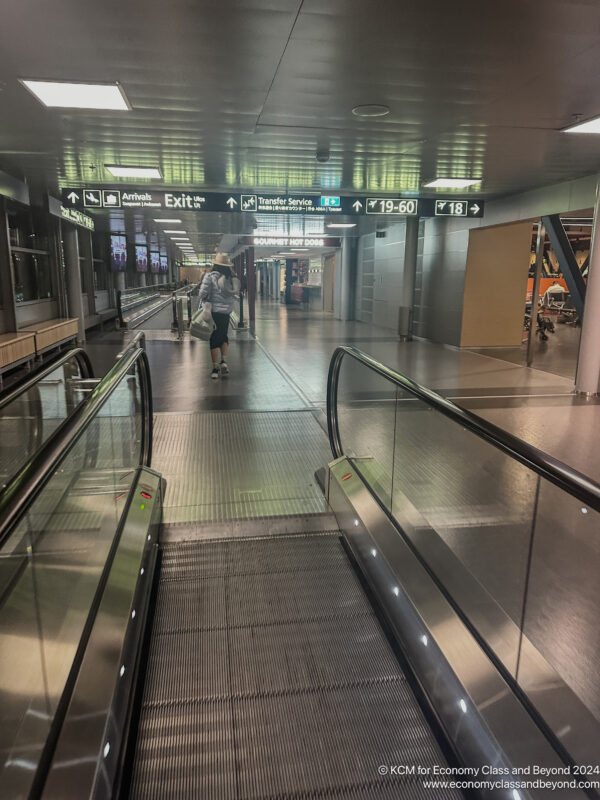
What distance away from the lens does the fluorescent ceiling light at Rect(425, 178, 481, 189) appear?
872 cm

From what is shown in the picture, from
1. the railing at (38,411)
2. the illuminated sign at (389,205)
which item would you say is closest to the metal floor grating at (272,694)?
the railing at (38,411)

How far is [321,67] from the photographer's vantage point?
4.15m

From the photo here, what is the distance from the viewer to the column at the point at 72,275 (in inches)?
476

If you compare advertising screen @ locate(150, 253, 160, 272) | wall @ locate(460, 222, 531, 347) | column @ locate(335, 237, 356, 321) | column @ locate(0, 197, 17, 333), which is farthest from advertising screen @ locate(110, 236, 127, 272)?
wall @ locate(460, 222, 531, 347)

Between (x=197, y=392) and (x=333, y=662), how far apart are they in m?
5.33

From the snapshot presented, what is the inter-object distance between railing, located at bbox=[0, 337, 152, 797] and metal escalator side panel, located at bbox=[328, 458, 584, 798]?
1208mm

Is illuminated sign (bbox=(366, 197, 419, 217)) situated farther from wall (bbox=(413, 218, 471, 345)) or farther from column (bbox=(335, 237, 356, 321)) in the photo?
column (bbox=(335, 237, 356, 321))

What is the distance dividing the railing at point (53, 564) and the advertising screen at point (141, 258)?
21524mm

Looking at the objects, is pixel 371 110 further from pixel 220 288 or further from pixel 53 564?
pixel 53 564

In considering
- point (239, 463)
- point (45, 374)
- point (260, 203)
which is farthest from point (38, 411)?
point (260, 203)

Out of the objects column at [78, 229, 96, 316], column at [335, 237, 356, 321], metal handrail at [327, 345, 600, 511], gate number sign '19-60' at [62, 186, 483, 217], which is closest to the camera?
metal handrail at [327, 345, 600, 511]

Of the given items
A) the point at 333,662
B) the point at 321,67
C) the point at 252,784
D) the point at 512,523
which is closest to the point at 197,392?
the point at 321,67

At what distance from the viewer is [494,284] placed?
38.5 feet

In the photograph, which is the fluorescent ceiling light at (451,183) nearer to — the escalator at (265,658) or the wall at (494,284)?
the wall at (494,284)
